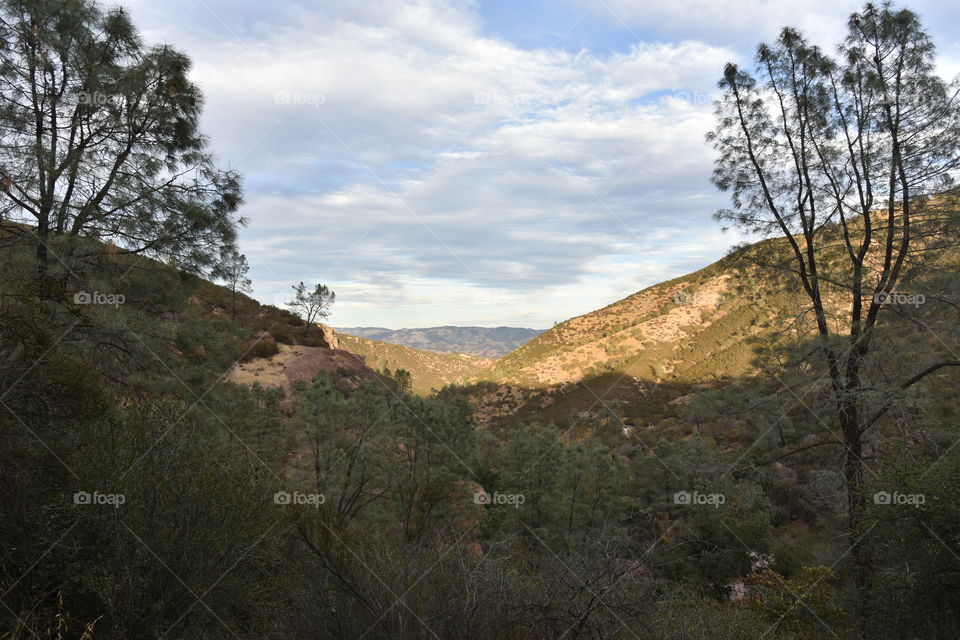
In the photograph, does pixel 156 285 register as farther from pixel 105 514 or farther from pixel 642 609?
pixel 642 609

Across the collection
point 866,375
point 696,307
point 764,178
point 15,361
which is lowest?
point 15,361

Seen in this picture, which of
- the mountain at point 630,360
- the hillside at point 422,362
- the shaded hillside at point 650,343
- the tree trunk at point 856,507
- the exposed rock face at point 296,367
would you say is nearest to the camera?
the tree trunk at point 856,507

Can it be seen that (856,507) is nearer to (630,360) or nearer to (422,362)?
(630,360)

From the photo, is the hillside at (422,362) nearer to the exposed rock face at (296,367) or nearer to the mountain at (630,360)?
the mountain at (630,360)

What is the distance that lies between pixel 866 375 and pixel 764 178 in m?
5.13

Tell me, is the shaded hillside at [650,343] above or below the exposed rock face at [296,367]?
above

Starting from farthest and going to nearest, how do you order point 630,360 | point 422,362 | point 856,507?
1. point 422,362
2. point 630,360
3. point 856,507

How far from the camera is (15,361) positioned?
593cm

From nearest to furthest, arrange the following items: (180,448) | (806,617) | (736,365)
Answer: (180,448) < (806,617) < (736,365)

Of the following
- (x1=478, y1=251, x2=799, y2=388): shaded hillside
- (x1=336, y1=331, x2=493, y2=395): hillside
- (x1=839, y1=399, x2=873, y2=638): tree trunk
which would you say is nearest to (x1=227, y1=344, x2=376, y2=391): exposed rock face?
(x1=839, y1=399, x2=873, y2=638): tree trunk

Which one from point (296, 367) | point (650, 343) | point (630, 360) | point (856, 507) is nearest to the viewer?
point (856, 507)

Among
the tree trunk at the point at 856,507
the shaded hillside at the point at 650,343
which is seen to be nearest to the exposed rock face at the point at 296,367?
the tree trunk at the point at 856,507

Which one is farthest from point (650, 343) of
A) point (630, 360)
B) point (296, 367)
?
point (296, 367)

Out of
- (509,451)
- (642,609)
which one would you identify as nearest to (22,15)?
(642,609)
